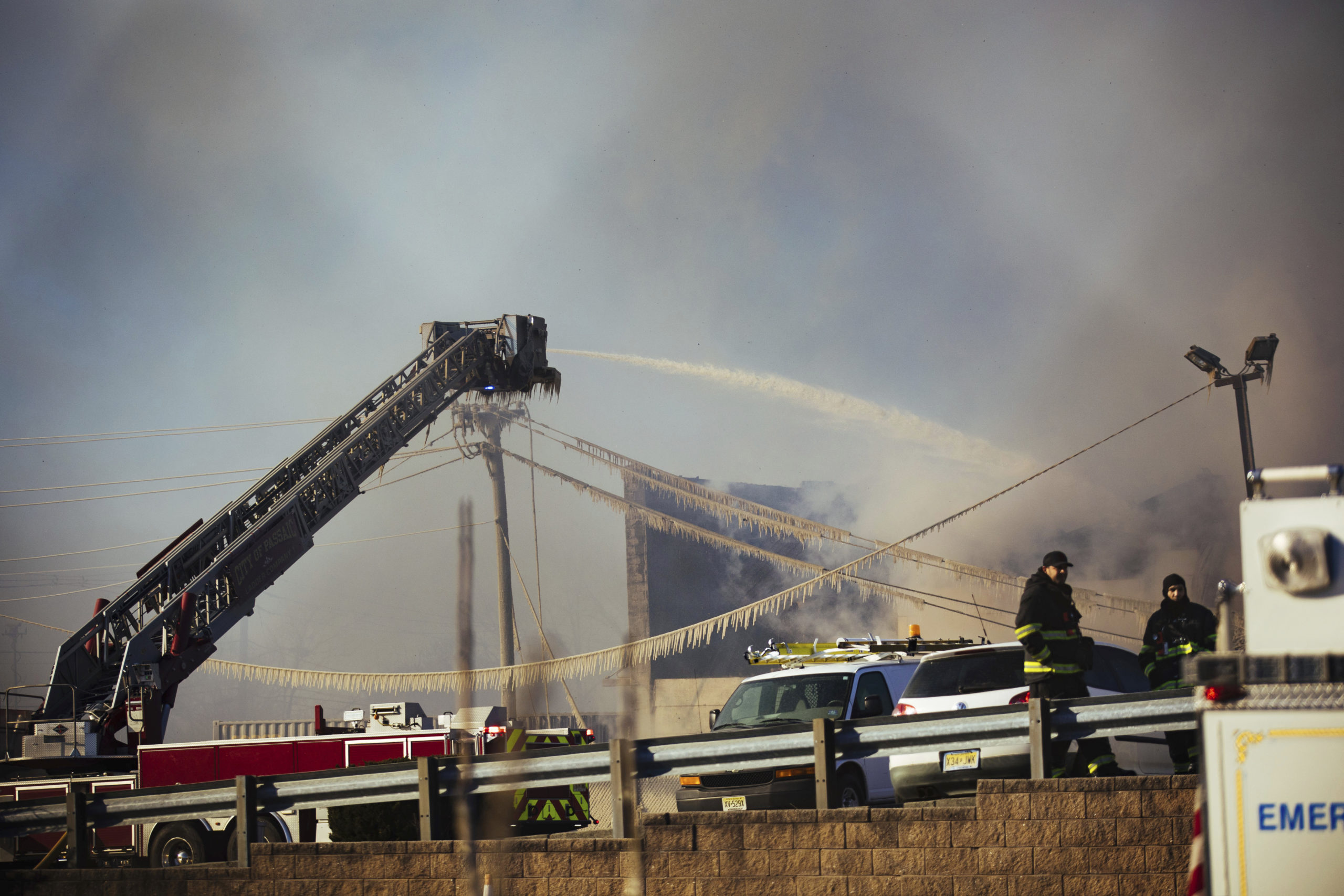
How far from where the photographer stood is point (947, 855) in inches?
263

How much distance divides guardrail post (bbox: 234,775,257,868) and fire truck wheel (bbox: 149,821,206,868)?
3.63 m

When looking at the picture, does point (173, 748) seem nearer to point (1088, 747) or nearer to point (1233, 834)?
point (1088, 747)

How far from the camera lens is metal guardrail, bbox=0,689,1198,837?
6.79m

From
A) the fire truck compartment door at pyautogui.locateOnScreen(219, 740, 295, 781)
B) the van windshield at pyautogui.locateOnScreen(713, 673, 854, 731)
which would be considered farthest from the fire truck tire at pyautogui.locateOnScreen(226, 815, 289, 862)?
the van windshield at pyautogui.locateOnScreen(713, 673, 854, 731)

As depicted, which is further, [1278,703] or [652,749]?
[652,749]

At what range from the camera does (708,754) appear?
734cm

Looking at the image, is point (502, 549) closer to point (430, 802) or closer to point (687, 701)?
point (687, 701)

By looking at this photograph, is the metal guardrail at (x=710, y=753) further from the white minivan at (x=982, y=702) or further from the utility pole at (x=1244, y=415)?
the utility pole at (x=1244, y=415)

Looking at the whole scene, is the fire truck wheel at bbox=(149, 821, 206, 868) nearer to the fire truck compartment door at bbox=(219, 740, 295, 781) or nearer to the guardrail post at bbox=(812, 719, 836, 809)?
the fire truck compartment door at bbox=(219, 740, 295, 781)

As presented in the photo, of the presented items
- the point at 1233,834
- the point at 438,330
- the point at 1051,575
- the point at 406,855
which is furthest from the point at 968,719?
the point at 438,330

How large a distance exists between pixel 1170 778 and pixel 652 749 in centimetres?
296

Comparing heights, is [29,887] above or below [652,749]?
below

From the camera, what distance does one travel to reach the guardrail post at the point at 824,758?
6.99 meters

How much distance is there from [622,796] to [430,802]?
1300 millimetres
